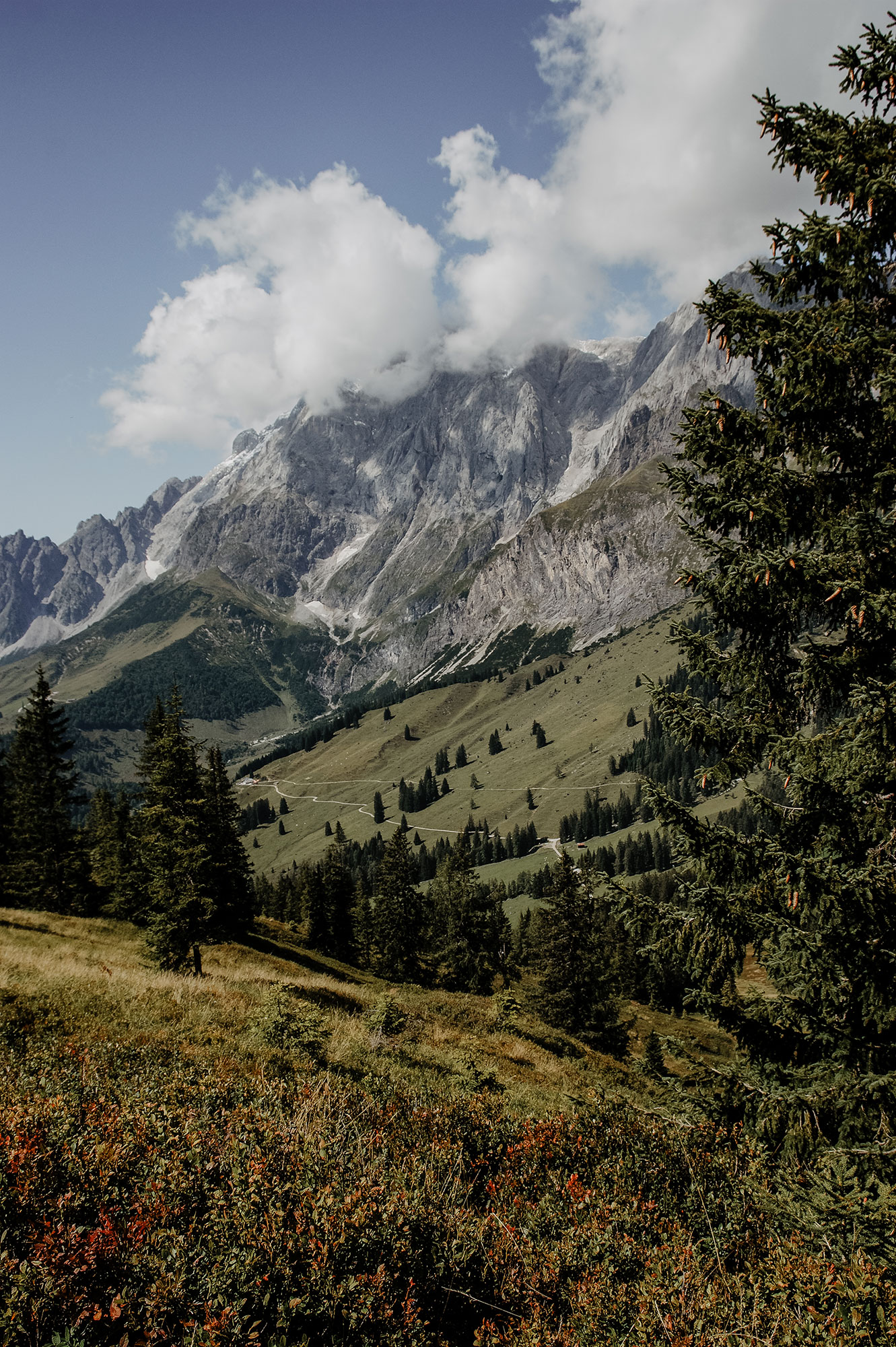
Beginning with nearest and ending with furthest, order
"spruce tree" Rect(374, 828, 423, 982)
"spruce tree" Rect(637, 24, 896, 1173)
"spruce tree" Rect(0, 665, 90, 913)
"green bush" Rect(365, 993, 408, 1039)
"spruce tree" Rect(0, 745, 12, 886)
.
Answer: "spruce tree" Rect(637, 24, 896, 1173)
"green bush" Rect(365, 993, 408, 1039)
"spruce tree" Rect(0, 665, 90, 913)
"spruce tree" Rect(0, 745, 12, 886)
"spruce tree" Rect(374, 828, 423, 982)

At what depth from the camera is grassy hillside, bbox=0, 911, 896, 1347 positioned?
14.3 feet

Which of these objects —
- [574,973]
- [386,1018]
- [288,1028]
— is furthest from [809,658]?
[574,973]

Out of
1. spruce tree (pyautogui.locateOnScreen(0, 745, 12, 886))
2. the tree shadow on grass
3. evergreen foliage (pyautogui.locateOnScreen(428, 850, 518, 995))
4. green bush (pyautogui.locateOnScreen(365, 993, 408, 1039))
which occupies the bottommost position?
evergreen foliage (pyautogui.locateOnScreen(428, 850, 518, 995))

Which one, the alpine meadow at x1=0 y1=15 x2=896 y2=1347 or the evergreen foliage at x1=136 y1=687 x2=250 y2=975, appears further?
the evergreen foliage at x1=136 y1=687 x2=250 y2=975

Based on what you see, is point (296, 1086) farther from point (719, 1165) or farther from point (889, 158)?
point (889, 158)

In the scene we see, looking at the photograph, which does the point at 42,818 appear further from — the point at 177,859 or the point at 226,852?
the point at 177,859

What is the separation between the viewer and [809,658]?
9688 mm

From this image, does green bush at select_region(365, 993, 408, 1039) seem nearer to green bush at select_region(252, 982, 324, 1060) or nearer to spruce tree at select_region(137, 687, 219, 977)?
green bush at select_region(252, 982, 324, 1060)

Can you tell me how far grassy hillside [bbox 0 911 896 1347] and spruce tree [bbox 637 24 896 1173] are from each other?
6.66 feet

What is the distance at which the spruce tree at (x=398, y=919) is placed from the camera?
61.2 m

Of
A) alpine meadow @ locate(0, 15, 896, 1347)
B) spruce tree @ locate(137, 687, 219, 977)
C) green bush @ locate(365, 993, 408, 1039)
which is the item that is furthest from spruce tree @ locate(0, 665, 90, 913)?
green bush @ locate(365, 993, 408, 1039)

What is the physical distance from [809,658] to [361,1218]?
886cm

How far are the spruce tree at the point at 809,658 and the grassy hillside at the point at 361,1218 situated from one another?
2.03 metres

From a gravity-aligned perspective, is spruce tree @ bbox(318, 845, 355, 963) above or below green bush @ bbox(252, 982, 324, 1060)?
below
